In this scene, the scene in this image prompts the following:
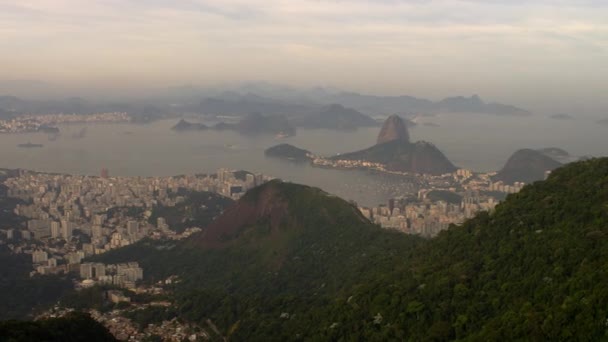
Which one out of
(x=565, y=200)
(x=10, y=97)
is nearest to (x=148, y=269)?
(x=565, y=200)

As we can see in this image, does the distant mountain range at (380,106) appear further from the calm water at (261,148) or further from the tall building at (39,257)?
the tall building at (39,257)

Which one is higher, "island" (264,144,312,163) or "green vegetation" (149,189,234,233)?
"island" (264,144,312,163)

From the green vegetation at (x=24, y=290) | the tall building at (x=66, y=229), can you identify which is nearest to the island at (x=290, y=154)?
the tall building at (x=66, y=229)

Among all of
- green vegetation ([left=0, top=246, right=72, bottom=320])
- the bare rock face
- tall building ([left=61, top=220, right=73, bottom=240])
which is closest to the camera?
green vegetation ([left=0, top=246, right=72, bottom=320])

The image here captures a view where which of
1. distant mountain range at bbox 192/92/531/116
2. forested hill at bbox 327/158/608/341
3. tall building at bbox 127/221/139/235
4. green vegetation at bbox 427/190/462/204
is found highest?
distant mountain range at bbox 192/92/531/116

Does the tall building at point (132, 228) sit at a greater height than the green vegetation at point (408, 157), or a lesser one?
lesser

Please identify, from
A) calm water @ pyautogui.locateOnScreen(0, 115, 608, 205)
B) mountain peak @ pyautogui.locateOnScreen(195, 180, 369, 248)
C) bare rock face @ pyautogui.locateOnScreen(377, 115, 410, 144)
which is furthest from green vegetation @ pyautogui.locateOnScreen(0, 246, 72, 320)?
bare rock face @ pyautogui.locateOnScreen(377, 115, 410, 144)

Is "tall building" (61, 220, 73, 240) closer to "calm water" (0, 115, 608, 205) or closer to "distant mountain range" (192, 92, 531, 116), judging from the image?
"calm water" (0, 115, 608, 205)

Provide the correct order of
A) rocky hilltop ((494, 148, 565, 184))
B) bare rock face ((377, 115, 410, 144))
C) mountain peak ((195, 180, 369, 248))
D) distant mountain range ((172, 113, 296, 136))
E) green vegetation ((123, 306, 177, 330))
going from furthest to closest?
distant mountain range ((172, 113, 296, 136)) < bare rock face ((377, 115, 410, 144)) < rocky hilltop ((494, 148, 565, 184)) < mountain peak ((195, 180, 369, 248)) < green vegetation ((123, 306, 177, 330))
